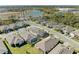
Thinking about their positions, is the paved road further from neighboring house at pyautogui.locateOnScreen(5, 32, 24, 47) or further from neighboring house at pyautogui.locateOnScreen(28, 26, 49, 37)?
neighboring house at pyautogui.locateOnScreen(5, 32, 24, 47)

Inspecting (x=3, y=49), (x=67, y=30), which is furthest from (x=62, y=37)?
(x=3, y=49)

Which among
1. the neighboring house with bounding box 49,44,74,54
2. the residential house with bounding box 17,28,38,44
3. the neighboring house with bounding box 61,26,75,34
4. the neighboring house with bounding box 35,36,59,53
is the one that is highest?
the neighboring house with bounding box 61,26,75,34

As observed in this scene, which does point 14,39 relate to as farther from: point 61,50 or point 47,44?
point 61,50

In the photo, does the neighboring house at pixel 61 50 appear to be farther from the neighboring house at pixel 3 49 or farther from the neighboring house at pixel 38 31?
the neighboring house at pixel 3 49

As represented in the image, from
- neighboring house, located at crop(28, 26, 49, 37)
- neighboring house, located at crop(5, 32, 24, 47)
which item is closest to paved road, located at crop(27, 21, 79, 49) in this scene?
neighboring house, located at crop(28, 26, 49, 37)

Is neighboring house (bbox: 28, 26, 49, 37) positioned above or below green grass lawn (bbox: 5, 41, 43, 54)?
above
